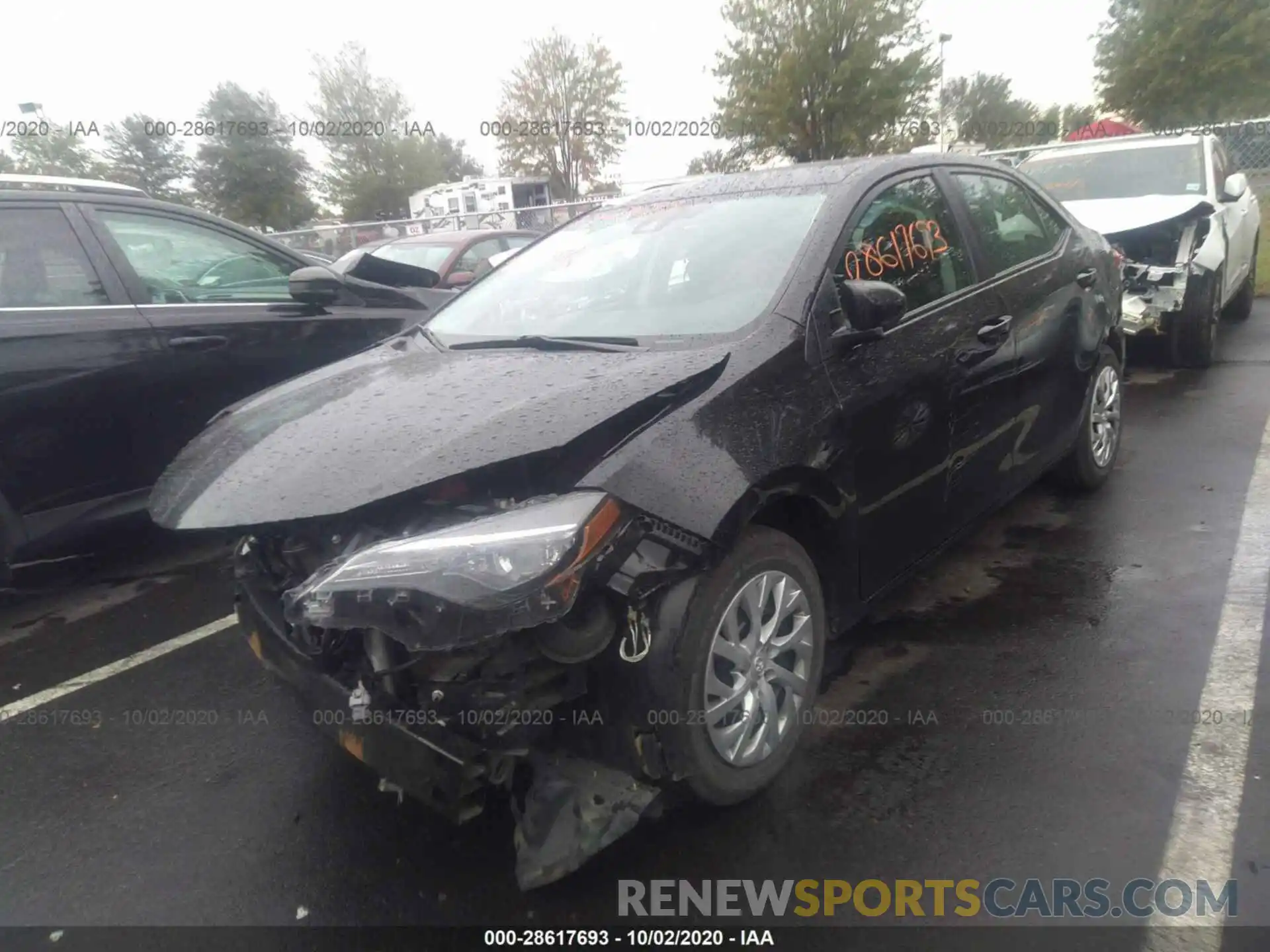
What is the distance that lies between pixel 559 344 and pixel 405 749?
53.1 inches

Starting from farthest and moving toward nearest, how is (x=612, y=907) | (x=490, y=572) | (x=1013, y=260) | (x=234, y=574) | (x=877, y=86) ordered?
(x=877, y=86) → (x=1013, y=260) → (x=234, y=574) → (x=612, y=907) → (x=490, y=572)

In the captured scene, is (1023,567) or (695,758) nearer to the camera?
(695,758)

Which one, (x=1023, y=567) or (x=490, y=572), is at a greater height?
(x=490, y=572)

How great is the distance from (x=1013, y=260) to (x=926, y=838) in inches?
97.1

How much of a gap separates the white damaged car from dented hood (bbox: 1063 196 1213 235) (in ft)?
0.03

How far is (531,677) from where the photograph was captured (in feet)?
6.53

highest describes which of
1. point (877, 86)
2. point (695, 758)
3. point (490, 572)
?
point (877, 86)

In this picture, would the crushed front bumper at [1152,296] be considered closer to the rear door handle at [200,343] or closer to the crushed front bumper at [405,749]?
the rear door handle at [200,343]

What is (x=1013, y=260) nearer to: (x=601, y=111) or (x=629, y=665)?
(x=629, y=665)

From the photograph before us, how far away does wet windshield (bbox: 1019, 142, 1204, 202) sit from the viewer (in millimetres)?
7633

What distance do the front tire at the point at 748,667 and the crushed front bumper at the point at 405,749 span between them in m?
0.49

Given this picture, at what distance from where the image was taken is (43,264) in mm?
3977

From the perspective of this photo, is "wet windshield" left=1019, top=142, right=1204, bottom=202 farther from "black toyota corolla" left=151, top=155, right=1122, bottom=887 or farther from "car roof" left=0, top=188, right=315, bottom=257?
"car roof" left=0, top=188, right=315, bottom=257

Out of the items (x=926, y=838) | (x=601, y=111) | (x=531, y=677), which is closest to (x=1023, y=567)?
(x=926, y=838)
